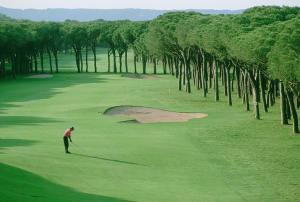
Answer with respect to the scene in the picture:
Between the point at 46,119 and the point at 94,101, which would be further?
the point at 94,101

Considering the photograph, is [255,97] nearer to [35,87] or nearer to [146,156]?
[146,156]

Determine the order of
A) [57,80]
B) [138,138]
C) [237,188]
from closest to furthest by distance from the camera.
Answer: [237,188] < [138,138] < [57,80]

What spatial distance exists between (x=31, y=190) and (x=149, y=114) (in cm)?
4447

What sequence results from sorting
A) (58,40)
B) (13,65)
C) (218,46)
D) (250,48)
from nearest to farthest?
1. (250,48)
2. (218,46)
3. (13,65)
4. (58,40)

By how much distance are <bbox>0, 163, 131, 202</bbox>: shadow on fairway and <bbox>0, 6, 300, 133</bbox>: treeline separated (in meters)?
26.3

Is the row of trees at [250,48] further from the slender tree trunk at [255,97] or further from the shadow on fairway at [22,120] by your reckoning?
the shadow on fairway at [22,120]

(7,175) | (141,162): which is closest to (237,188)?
(141,162)

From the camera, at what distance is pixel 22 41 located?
136500 millimetres

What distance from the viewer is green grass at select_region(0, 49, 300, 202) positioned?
115 ft

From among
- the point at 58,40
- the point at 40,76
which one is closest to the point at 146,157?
the point at 40,76

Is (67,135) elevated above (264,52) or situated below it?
below

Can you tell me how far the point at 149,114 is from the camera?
247ft

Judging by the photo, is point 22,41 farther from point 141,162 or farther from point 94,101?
point 141,162

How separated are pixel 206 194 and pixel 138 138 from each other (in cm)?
2015
